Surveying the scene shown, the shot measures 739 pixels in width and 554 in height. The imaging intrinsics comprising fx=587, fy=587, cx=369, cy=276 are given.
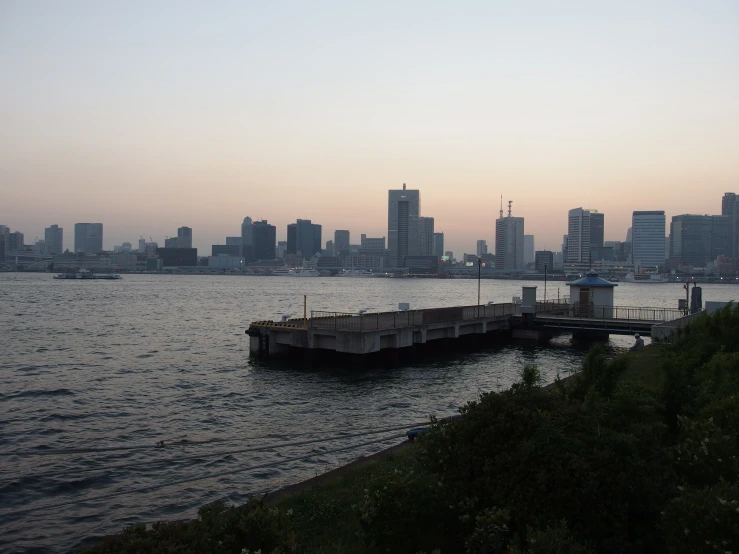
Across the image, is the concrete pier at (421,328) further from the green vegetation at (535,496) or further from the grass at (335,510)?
the green vegetation at (535,496)

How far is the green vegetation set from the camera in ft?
20.4

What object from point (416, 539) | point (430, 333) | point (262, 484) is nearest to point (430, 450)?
point (416, 539)

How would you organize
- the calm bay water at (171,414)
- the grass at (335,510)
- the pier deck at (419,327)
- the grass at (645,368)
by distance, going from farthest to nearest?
the pier deck at (419,327) → the grass at (645,368) → the calm bay water at (171,414) → the grass at (335,510)

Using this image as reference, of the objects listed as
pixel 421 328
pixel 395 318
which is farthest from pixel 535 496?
pixel 395 318

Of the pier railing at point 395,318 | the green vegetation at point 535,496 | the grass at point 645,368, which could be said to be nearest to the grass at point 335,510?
the green vegetation at point 535,496

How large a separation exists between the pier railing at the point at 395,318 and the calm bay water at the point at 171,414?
2.87 metres

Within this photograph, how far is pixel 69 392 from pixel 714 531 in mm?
26602

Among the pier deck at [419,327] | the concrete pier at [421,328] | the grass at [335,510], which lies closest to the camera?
the grass at [335,510]

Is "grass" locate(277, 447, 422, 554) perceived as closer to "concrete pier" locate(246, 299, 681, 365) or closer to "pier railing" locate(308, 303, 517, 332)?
"concrete pier" locate(246, 299, 681, 365)

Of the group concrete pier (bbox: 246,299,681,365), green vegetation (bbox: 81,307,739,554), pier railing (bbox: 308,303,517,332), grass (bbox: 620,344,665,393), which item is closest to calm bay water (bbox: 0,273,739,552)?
concrete pier (bbox: 246,299,681,365)

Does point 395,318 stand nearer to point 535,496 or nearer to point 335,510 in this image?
point 335,510

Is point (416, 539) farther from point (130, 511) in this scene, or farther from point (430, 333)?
point (430, 333)

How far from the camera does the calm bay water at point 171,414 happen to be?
47.1 ft

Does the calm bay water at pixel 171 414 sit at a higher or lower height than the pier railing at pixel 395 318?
lower
